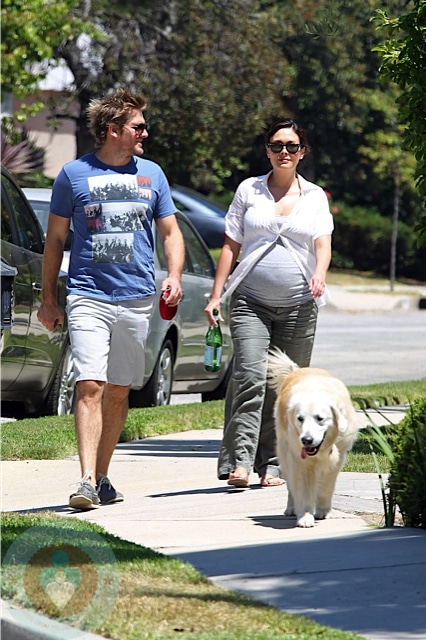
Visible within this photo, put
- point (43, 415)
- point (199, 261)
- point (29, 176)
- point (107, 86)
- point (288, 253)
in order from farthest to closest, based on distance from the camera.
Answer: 1. point (107, 86)
2. point (29, 176)
3. point (199, 261)
4. point (43, 415)
5. point (288, 253)

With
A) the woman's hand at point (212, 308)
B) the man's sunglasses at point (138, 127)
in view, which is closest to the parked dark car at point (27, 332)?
the woman's hand at point (212, 308)

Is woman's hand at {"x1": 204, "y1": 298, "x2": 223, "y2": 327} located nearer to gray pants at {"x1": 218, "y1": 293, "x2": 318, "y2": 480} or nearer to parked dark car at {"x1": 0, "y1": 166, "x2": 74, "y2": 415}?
gray pants at {"x1": 218, "y1": 293, "x2": 318, "y2": 480}

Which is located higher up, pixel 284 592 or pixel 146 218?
pixel 146 218

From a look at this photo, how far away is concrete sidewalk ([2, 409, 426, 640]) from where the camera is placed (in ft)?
15.7

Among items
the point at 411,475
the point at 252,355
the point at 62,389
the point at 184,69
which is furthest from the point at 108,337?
the point at 184,69

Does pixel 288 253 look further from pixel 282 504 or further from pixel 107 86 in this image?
pixel 107 86

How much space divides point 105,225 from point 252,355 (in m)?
1.19

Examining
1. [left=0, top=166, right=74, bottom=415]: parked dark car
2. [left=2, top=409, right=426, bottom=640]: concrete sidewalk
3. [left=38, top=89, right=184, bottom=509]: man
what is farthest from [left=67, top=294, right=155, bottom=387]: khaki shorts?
[left=0, top=166, right=74, bottom=415]: parked dark car

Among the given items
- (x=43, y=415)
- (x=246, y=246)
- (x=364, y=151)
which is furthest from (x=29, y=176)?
(x=246, y=246)

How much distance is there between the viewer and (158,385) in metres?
11.2

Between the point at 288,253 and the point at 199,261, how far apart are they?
4.91 meters

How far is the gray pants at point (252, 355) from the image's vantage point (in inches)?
291

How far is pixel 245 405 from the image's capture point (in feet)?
24.3

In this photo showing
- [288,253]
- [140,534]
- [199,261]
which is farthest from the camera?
[199,261]
